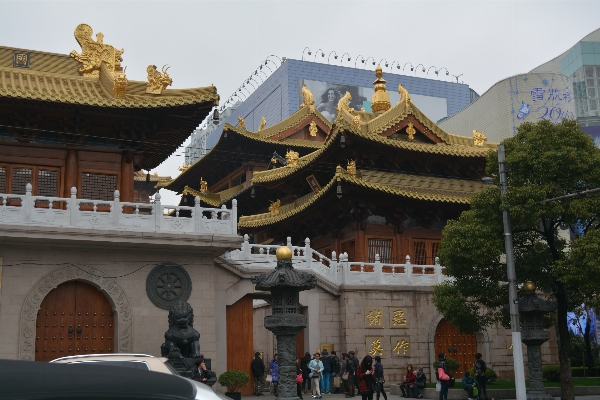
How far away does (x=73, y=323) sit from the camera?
61.8 ft

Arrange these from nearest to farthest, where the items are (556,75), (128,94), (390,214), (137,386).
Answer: (137,386), (128,94), (390,214), (556,75)

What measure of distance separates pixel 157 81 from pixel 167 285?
5.97 m

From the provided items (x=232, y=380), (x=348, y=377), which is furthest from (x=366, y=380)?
(x=232, y=380)

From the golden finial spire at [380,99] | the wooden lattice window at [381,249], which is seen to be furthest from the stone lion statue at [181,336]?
the golden finial spire at [380,99]

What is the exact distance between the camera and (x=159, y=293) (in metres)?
19.6

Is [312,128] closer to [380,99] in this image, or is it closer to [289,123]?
[289,123]

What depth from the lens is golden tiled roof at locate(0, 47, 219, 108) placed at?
65.1ft

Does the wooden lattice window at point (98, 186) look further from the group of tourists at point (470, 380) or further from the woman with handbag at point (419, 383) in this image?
the group of tourists at point (470, 380)

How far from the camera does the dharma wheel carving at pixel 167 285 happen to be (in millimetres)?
19547

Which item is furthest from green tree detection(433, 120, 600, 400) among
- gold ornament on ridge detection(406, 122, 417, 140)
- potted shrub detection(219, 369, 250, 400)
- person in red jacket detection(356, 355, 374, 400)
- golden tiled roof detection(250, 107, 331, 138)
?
golden tiled roof detection(250, 107, 331, 138)

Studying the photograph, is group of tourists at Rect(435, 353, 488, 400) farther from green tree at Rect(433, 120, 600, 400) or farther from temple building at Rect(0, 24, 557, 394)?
temple building at Rect(0, 24, 557, 394)

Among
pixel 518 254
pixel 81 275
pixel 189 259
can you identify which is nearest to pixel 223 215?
pixel 189 259

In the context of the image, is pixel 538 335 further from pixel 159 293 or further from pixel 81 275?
pixel 81 275

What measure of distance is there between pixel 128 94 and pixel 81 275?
220 inches
